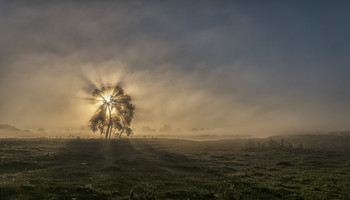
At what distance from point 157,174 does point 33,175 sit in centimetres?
1613

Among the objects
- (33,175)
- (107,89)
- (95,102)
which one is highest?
(107,89)

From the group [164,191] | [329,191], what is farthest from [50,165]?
[329,191]

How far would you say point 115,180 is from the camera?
27.1 m

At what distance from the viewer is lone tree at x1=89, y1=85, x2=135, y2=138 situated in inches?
3302

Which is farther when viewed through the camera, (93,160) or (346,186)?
(93,160)

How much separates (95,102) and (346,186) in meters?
78.5

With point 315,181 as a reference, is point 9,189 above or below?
above

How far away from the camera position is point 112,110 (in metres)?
85.8

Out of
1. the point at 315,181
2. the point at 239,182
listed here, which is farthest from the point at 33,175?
the point at 315,181

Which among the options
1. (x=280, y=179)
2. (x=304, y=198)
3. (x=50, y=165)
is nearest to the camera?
(x=304, y=198)

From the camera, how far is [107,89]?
88.2 metres

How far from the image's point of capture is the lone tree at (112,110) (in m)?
83.9

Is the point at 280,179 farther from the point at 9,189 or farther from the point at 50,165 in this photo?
the point at 50,165

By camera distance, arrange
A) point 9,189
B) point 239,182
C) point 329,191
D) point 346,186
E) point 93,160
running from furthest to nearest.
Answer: point 93,160
point 239,182
point 346,186
point 329,191
point 9,189
